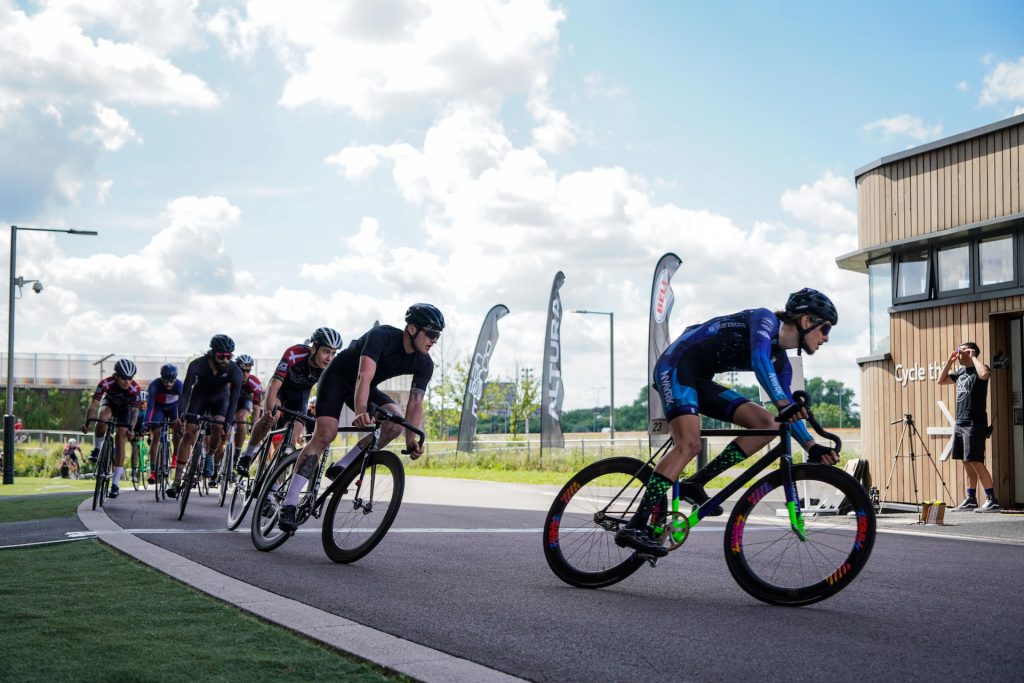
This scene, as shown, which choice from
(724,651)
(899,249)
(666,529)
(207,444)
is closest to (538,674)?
(724,651)

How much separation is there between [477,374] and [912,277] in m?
20.3

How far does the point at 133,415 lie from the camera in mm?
13812

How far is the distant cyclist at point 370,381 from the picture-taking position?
24.6 ft

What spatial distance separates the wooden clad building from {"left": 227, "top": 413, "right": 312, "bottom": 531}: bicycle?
8.82 m

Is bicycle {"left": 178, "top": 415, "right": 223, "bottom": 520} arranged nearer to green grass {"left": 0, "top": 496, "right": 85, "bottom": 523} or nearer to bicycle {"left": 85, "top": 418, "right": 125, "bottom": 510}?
bicycle {"left": 85, "top": 418, "right": 125, "bottom": 510}

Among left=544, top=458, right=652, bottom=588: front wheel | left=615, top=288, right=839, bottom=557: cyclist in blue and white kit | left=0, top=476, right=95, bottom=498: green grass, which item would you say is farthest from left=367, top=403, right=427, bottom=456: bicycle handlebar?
left=0, top=476, right=95, bottom=498: green grass

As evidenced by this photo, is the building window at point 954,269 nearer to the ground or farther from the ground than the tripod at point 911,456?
farther from the ground

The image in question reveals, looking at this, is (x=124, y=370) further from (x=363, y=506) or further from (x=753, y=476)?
(x=753, y=476)

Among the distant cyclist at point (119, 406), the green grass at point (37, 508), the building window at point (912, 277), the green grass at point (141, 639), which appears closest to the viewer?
the green grass at point (141, 639)

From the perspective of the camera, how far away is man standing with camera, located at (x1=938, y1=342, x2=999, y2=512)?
1342 cm

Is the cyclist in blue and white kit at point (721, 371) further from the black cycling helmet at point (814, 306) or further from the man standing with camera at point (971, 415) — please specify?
the man standing with camera at point (971, 415)

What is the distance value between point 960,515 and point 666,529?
8.71 meters

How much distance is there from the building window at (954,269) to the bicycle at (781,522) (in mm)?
9561

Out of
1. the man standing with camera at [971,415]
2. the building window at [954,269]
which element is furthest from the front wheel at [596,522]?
the building window at [954,269]
